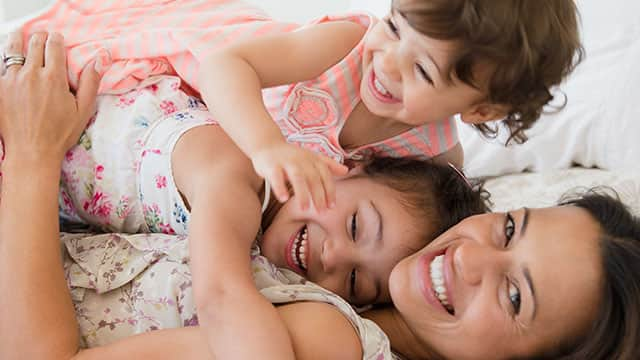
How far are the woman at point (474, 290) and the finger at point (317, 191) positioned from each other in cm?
18

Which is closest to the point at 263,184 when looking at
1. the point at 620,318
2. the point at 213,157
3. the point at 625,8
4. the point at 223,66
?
the point at 213,157

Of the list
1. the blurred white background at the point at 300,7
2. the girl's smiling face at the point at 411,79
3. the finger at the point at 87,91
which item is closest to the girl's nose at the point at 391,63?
the girl's smiling face at the point at 411,79

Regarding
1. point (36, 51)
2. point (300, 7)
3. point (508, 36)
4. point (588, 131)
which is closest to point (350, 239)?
point (508, 36)

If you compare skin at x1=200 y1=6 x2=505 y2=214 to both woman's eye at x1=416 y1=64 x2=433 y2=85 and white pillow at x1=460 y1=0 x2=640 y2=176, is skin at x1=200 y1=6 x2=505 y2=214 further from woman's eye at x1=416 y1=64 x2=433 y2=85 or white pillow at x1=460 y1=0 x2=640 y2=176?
white pillow at x1=460 y1=0 x2=640 y2=176

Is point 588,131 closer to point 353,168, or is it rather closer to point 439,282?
point 353,168

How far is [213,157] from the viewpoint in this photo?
117 cm

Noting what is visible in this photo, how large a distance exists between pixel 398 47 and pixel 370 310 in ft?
1.44

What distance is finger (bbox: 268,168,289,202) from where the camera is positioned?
0.92 m

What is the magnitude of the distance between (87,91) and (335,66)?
0.42 meters

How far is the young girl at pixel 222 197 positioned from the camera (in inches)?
43.9

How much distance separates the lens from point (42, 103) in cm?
126

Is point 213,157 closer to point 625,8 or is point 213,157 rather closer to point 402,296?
point 402,296

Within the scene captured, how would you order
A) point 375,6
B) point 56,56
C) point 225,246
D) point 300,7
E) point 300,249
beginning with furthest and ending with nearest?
point 300,7
point 375,6
point 56,56
point 300,249
point 225,246

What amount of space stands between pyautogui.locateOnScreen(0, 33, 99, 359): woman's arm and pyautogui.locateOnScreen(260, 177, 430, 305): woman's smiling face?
0.33m
